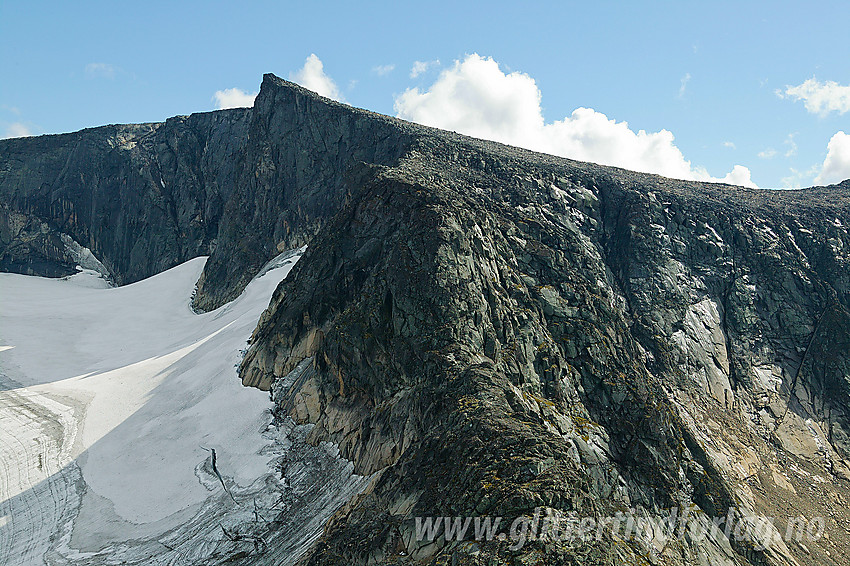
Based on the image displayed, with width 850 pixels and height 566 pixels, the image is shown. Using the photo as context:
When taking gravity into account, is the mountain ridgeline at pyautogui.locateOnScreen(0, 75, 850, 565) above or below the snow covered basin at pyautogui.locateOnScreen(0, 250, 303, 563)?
above

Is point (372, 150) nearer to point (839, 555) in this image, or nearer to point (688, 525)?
point (688, 525)

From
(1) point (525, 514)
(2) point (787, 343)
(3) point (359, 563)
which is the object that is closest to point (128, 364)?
(3) point (359, 563)

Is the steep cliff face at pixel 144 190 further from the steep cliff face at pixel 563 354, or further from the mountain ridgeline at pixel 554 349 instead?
the steep cliff face at pixel 563 354

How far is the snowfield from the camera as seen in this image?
19.4 metres

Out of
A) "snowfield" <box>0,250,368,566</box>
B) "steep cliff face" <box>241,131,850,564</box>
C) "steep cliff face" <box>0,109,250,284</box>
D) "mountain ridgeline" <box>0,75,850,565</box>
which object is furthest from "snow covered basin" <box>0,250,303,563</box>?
"steep cliff face" <box>0,109,250,284</box>

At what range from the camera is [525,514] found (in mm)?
11398

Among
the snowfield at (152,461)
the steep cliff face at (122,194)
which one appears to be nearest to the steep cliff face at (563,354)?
the snowfield at (152,461)

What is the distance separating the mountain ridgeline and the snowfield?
172 centimetres

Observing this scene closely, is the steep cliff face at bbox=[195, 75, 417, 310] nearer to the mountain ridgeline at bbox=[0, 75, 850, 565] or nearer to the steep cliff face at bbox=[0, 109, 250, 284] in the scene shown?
the mountain ridgeline at bbox=[0, 75, 850, 565]

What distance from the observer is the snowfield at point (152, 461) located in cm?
1939

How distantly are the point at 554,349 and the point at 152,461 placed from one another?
65.1ft

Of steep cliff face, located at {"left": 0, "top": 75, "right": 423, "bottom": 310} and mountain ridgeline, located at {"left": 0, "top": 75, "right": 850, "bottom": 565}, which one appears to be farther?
steep cliff face, located at {"left": 0, "top": 75, "right": 423, "bottom": 310}

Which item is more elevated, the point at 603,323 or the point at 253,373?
the point at 603,323

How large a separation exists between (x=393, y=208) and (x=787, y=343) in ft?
96.2
